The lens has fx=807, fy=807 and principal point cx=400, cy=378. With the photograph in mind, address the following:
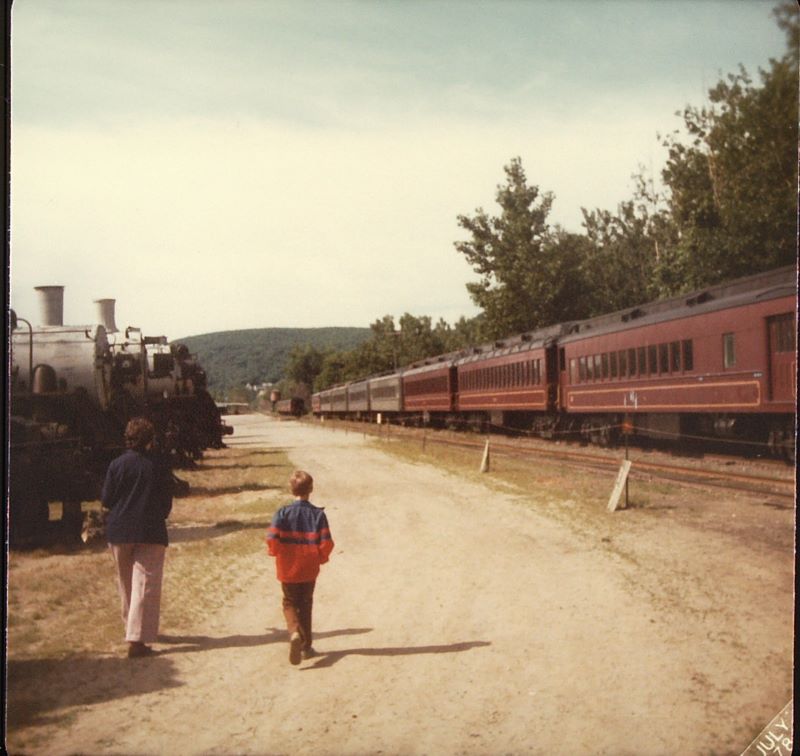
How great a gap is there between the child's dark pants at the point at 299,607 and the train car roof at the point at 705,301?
6362mm

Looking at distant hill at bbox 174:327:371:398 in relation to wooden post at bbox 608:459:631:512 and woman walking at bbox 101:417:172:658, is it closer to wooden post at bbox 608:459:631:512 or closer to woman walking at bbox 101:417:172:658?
woman walking at bbox 101:417:172:658

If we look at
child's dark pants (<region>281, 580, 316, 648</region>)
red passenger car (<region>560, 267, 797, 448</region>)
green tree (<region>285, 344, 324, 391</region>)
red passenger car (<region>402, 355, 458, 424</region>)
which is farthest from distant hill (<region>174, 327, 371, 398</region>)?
red passenger car (<region>402, 355, 458, 424</region>)

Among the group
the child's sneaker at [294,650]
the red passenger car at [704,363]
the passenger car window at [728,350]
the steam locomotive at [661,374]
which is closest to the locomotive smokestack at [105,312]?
the child's sneaker at [294,650]

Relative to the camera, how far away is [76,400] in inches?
249

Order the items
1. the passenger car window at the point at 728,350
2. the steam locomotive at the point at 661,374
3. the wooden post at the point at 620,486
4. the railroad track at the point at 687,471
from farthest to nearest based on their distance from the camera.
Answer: the passenger car window at the point at 728,350, the steam locomotive at the point at 661,374, the railroad track at the point at 687,471, the wooden post at the point at 620,486

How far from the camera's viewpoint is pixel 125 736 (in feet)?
14.1

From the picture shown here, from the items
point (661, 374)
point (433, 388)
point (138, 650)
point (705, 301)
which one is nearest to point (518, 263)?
point (138, 650)

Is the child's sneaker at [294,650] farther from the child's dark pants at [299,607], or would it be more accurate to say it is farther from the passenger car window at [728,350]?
the passenger car window at [728,350]

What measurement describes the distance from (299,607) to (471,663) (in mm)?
1157

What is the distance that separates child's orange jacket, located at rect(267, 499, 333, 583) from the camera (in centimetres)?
516

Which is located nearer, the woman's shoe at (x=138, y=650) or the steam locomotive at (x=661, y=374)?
the woman's shoe at (x=138, y=650)

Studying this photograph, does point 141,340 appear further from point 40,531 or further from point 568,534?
point 568,534

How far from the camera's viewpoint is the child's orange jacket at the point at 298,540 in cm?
516

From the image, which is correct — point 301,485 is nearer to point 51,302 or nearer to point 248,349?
point 248,349
